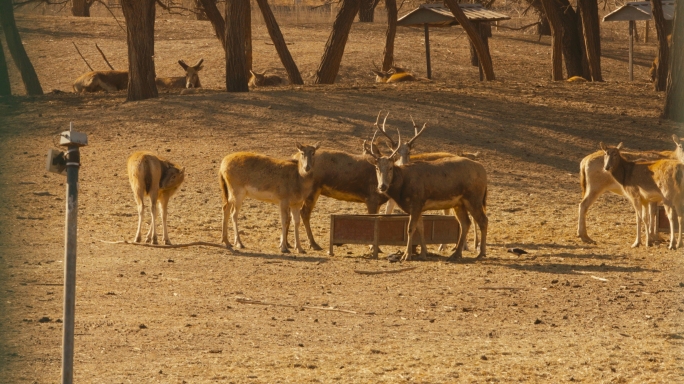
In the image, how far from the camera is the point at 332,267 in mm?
13438

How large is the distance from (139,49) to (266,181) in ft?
36.7

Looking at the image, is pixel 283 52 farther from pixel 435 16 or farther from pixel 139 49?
pixel 139 49

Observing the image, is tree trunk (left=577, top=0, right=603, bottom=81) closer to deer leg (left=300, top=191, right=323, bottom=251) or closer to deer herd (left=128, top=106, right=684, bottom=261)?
deer herd (left=128, top=106, right=684, bottom=261)

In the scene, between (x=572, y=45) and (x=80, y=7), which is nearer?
(x=572, y=45)

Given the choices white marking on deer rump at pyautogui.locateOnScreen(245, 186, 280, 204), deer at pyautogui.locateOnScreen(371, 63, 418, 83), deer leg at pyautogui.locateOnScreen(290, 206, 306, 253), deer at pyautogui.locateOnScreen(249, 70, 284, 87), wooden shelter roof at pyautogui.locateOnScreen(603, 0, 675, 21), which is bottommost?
deer leg at pyautogui.locateOnScreen(290, 206, 306, 253)

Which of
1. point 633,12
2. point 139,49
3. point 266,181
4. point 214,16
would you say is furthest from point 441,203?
point 633,12

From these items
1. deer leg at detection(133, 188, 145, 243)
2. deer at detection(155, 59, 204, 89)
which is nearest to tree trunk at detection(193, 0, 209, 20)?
deer at detection(155, 59, 204, 89)

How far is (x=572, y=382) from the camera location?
8.05 meters

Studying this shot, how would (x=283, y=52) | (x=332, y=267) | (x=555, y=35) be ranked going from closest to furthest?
(x=332, y=267)
(x=283, y=52)
(x=555, y=35)

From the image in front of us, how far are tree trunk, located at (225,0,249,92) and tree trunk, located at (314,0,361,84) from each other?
3.14 metres

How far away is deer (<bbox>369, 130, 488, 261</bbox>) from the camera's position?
1441cm

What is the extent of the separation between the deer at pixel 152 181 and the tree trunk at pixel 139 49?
10534mm

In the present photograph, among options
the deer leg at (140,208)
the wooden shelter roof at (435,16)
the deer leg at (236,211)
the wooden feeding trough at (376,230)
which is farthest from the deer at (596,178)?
the wooden shelter roof at (435,16)

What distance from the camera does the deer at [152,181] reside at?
14.7 m
